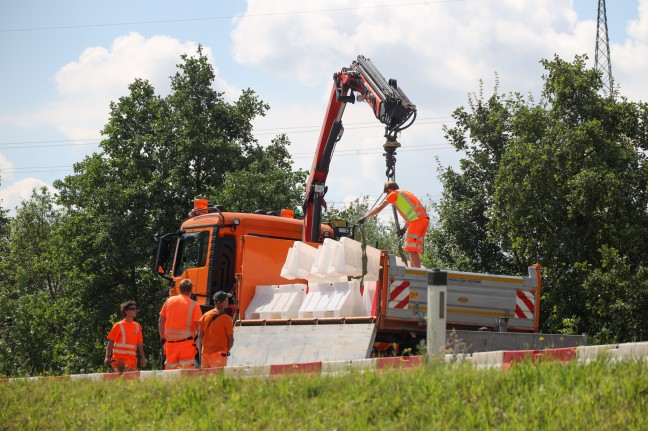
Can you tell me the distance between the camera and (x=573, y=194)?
82.5ft

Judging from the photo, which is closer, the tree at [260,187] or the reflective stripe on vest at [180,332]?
the reflective stripe on vest at [180,332]

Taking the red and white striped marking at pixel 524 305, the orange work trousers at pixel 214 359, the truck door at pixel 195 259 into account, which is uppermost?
the truck door at pixel 195 259

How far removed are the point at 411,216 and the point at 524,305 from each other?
6.87 feet

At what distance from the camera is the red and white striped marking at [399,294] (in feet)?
35.5

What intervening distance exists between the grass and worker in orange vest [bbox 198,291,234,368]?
89.1 inches

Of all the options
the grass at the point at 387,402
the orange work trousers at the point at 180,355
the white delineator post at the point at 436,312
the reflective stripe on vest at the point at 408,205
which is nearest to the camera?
the grass at the point at 387,402

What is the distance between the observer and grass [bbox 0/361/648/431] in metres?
5.75

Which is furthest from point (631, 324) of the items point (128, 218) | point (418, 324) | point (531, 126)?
point (128, 218)

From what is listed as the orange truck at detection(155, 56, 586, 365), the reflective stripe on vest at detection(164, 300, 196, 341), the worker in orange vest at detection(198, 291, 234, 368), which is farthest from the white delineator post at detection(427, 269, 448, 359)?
the reflective stripe on vest at detection(164, 300, 196, 341)

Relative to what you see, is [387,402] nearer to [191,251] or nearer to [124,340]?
[124,340]

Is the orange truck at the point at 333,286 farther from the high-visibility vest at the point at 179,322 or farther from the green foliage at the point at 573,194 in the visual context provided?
the green foliage at the point at 573,194

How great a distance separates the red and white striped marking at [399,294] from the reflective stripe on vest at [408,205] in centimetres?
224

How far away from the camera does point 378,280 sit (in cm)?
1084

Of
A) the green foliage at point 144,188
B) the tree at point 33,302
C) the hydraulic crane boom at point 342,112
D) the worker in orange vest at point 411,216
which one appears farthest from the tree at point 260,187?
the worker in orange vest at point 411,216
